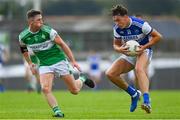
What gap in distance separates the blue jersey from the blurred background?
12946 mm

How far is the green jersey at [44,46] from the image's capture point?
16.8 m

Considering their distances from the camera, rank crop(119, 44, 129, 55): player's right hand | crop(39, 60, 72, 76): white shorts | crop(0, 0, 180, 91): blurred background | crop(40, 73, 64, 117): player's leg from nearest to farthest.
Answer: crop(40, 73, 64, 117): player's leg
crop(39, 60, 72, 76): white shorts
crop(119, 44, 129, 55): player's right hand
crop(0, 0, 180, 91): blurred background

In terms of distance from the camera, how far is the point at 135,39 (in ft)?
58.4

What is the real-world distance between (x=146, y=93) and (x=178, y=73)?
30136 millimetres

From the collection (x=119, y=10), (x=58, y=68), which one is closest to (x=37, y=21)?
(x=58, y=68)

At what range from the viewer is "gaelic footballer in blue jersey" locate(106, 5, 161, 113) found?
1747cm

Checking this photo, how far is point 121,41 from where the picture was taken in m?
17.9

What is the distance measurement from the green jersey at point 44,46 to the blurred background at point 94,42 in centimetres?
1400

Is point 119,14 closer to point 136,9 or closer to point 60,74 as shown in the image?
point 60,74

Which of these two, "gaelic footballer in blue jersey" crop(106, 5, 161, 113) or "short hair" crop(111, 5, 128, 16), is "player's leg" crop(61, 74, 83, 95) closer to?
"gaelic footballer in blue jersey" crop(106, 5, 161, 113)

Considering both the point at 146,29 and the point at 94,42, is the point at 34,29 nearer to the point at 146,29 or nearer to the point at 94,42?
the point at 146,29

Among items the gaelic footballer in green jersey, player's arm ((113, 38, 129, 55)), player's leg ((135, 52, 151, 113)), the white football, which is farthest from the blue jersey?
the gaelic footballer in green jersey

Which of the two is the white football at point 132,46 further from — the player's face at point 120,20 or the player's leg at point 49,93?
the player's leg at point 49,93

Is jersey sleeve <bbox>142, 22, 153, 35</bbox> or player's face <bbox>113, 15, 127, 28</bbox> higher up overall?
player's face <bbox>113, 15, 127, 28</bbox>
